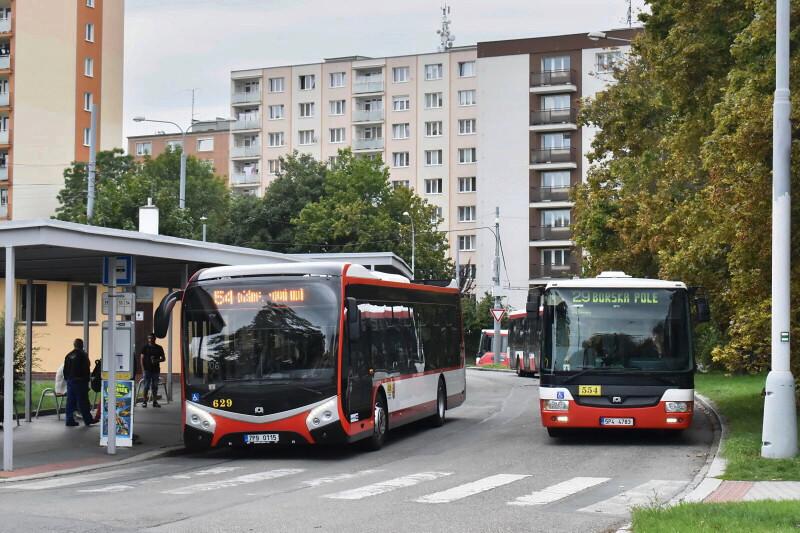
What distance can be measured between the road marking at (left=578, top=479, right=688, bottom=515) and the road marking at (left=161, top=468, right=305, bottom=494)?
4597mm

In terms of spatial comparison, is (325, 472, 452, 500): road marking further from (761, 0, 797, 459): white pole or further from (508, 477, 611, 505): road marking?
(761, 0, 797, 459): white pole

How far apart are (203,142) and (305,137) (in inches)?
740

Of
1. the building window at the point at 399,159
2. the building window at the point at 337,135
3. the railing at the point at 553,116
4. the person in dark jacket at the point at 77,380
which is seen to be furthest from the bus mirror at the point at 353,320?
the building window at the point at 337,135

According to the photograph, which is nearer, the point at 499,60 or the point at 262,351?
the point at 262,351

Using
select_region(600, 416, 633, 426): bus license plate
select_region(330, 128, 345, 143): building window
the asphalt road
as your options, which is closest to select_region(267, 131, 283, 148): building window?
select_region(330, 128, 345, 143): building window

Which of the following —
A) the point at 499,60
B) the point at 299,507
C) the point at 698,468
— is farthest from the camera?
the point at 499,60

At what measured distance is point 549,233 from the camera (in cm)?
8975

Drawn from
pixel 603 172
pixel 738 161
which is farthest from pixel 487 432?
pixel 603 172

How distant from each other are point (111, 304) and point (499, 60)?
73676 millimetres

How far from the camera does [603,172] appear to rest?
39.5 m

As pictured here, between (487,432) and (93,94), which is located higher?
(93,94)

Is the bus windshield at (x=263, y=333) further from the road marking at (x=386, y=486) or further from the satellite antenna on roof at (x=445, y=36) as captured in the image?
the satellite antenna on roof at (x=445, y=36)

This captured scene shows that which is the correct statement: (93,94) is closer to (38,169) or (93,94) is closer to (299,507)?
(38,169)

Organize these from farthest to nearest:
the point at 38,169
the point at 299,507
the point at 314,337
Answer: the point at 38,169, the point at 314,337, the point at 299,507
